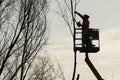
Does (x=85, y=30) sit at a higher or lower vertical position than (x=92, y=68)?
higher

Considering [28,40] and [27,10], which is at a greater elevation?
[27,10]

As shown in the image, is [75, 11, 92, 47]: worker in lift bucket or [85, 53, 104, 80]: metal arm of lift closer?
[75, 11, 92, 47]: worker in lift bucket

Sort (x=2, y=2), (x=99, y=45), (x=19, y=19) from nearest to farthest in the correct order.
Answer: (x=99, y=45) → (x=2, y=2) → (x=19, y=19)

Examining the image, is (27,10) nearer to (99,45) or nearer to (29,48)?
(29,48)

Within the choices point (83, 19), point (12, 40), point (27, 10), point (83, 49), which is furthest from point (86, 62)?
point (27, 10)

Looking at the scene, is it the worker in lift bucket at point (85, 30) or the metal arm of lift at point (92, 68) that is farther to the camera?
the metal arm of lift at point (92, 68)

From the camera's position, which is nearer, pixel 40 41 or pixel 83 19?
pixel 83 19

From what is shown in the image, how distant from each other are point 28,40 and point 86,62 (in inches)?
359

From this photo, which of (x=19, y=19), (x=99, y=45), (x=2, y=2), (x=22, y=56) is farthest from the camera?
(x=22, y=56)

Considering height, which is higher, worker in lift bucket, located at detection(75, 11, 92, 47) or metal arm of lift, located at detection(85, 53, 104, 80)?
worker in lift bucket, located at detection(75, 11, 92, 47)

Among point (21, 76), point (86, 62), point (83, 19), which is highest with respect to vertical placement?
point (83, 19)

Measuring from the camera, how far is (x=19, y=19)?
25.0 m

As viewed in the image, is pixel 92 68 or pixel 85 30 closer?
pixel 85 30

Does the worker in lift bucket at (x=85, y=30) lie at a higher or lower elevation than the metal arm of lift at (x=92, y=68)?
higher
